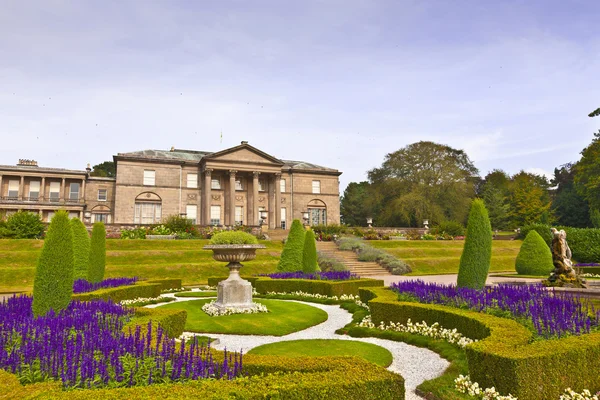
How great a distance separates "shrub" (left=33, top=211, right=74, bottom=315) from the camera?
824cm

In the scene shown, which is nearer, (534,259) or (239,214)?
(534,259)

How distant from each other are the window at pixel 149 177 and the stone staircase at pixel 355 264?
2556 cm

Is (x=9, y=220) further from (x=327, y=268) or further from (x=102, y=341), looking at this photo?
(x=102, y=341)

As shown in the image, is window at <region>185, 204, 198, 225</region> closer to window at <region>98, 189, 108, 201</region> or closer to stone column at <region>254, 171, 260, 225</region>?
stone column at <region>254, 171, 260, 225</region>

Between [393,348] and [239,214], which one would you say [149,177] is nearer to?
[239,214]

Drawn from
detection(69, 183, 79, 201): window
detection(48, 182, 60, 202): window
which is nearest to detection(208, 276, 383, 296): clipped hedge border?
detection(69, 183, 79, 201): window

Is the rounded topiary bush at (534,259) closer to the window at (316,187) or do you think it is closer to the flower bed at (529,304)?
the flower bed at (529,304)

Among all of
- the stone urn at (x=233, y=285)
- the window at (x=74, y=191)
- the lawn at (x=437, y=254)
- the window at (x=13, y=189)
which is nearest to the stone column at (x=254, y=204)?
the lawn at (x=437, y=254)

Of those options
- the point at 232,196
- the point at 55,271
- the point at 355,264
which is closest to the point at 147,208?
the point at 232,196

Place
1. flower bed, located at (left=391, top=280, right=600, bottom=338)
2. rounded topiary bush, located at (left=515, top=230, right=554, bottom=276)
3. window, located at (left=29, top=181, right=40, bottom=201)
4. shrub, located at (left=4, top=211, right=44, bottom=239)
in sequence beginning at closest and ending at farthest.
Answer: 1. flower bed, located at (left=391, top=280, right=600, bottom=338)
2. rounded topiary bush, located at (left=515, top=230, right=554, bottom=276)
3. shrub, located at (left=4, top=211, right=44, bottom=239)
4. window, located at (left=29, top=181, right=40, bottom=201)

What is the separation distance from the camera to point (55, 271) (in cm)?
851

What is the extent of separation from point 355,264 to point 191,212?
92.0ft

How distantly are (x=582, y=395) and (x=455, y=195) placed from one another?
2171 inches

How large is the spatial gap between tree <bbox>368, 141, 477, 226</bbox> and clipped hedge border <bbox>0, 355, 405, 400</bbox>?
53668mm
